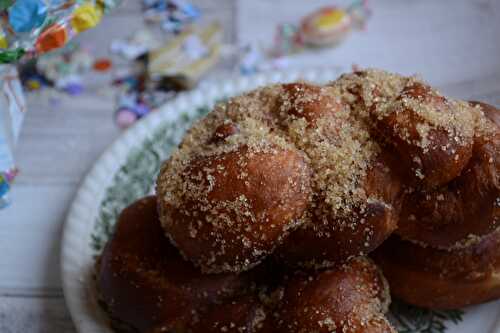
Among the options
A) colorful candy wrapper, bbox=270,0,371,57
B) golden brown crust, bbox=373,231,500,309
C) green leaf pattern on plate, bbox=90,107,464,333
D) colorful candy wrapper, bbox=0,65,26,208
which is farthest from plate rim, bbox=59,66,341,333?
golden brown crust, bbox=373,231,500,309

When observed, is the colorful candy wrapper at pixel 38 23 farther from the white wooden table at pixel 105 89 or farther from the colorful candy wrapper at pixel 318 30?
the colorful candy wrapper at pixel 318 30

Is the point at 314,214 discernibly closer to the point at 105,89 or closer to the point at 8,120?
the point at 8,120

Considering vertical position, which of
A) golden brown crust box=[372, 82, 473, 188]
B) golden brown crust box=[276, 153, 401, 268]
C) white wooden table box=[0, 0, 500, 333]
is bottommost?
white wooden table box=[0, 0, 500, 333]

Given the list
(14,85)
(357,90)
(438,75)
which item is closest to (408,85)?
(357,90)

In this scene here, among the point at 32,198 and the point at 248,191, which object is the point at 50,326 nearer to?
the point at 32,198

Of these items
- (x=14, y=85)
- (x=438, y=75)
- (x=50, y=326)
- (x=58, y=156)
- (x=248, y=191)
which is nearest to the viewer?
(x=248, y=191)

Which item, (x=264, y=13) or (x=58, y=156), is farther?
(x=264, y=13)

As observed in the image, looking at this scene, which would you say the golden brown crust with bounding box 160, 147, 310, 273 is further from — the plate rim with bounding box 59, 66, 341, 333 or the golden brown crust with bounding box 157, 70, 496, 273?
the plate rim with bounding box 59, 66, 341, 333
